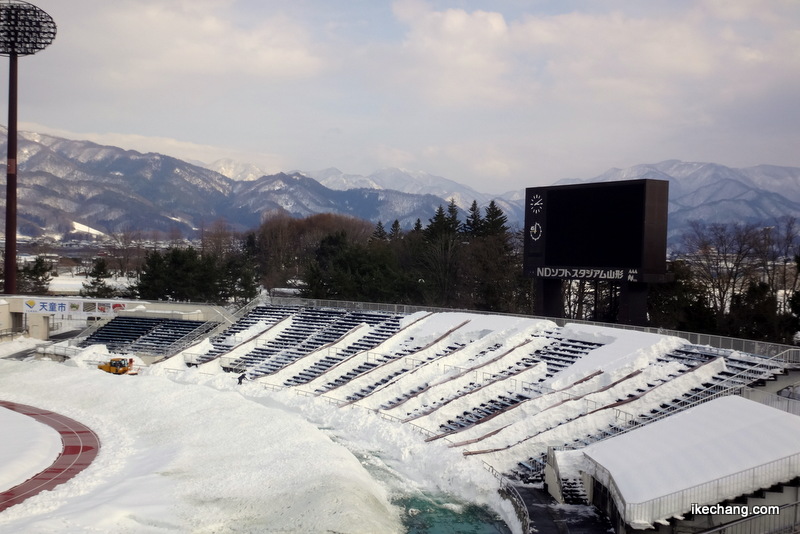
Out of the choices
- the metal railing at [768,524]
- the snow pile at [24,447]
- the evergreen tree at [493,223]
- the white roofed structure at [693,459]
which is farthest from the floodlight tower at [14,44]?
the metal railing at [768,524]

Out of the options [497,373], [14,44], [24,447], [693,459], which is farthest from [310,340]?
[14,44]

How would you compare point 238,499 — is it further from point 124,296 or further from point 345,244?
point 345,244

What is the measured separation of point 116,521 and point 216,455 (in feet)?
20.4

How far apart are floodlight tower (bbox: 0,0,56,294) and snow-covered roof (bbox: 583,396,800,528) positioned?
5253 cm

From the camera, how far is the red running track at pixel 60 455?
21.4 meters

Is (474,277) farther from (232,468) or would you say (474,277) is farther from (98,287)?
(232,468)

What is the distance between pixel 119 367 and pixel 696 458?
33.0 metres

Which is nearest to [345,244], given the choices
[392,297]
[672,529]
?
[392,297]

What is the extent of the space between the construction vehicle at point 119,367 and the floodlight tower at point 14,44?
20843 millimetres

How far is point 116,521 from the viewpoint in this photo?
18.2 metres

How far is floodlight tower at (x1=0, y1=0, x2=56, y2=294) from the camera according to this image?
56156 mm

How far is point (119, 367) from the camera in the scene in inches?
1578

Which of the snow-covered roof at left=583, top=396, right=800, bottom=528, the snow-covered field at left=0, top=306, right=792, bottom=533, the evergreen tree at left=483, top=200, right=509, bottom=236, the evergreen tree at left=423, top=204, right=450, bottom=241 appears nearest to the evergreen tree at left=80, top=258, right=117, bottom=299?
the snow-covered field at left=0, top=306, right=792, bottom=533

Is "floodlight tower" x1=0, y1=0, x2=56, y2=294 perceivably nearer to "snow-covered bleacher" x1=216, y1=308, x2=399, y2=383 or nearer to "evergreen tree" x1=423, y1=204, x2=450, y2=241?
"snow-covered bleacher" x1=216, y1=308, x2=399, y2=383
